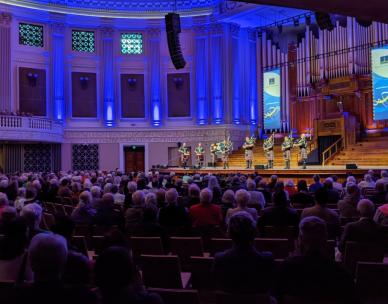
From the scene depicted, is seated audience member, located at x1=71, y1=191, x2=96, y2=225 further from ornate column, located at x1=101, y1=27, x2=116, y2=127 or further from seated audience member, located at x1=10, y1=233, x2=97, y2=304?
ornate column, located at x1=101, y1=27, x2=116, y2=127

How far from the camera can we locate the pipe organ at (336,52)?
21436mm

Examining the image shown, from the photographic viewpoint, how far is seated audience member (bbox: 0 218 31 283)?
3.70m

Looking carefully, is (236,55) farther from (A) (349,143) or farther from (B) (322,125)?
(A) (349,143)

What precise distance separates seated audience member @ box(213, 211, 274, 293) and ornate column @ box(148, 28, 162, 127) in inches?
871

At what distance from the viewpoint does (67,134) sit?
24.2m

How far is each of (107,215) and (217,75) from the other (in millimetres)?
18953

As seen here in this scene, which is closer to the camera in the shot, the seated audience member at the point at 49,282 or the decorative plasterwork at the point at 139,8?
the seated audience member at the point at 49,282

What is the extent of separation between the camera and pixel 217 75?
81.4ft

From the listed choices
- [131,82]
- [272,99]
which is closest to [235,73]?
[272,99]

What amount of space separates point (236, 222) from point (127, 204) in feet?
17.2

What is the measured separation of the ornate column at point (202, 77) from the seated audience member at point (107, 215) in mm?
18521

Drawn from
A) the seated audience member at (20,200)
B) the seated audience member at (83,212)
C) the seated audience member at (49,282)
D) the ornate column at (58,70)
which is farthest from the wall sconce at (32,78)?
the seated audience member at (49,282)

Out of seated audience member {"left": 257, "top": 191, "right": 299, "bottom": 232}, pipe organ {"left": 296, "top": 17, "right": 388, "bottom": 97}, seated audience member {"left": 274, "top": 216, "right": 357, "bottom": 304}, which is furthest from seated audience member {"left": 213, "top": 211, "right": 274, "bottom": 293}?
pipe organ {"left": 296, "top": 17, "right": 388, "bottom": 97}

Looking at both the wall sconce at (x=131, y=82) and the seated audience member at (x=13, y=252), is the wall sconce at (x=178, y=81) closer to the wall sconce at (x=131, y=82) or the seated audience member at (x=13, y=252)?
the wall sconce at (x=131, y=82)
